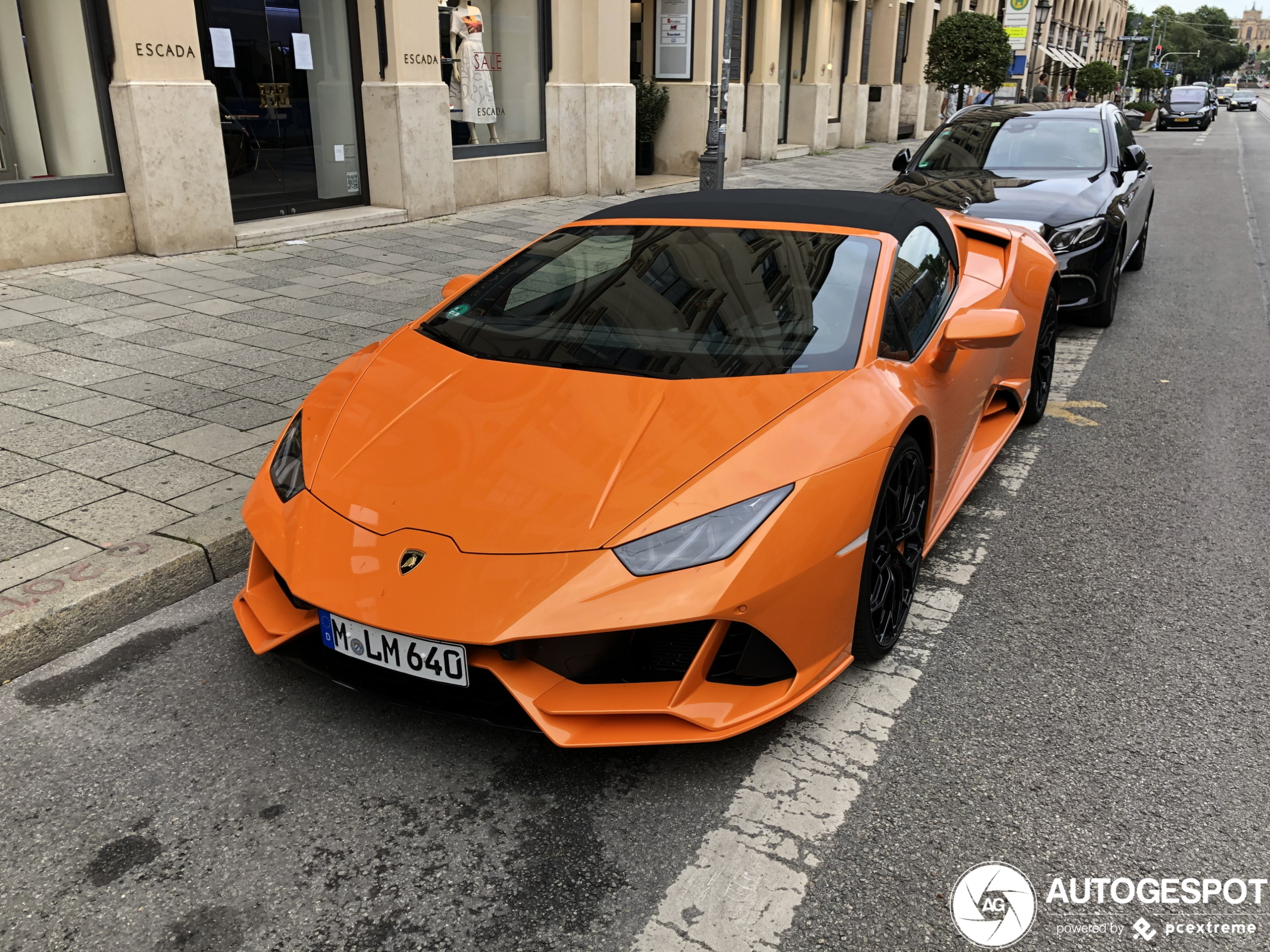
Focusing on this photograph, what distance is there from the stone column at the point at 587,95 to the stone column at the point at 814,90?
10089 mm

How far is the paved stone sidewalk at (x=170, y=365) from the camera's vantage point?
4.04m

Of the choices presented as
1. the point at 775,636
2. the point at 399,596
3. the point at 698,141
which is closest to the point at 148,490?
the point at 399,596

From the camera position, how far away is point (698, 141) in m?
16.8

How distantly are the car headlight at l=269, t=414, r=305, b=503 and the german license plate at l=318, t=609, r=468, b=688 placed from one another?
0.53m

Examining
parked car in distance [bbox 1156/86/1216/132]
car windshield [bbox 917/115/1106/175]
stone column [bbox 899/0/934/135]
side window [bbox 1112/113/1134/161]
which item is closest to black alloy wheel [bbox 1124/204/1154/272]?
side window [bbox 1112/113/1134/161]

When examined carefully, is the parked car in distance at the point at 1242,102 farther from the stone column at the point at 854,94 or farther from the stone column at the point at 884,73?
the stone column at the point at 854,94

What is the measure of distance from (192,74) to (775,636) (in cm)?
846

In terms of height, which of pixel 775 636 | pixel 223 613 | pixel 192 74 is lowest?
pixel 223 613

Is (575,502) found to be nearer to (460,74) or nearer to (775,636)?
(775,636)

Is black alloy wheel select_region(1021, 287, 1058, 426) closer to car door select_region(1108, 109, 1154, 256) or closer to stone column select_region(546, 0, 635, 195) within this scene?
car door select_region(1108, 109, 1154, 256)

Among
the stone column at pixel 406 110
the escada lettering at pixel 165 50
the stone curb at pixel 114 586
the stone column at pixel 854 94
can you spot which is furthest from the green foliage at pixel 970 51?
the stone curb at pixel 114 586

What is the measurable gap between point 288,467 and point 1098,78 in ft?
179

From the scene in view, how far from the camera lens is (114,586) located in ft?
11.4

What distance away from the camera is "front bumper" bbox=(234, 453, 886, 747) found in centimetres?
245
